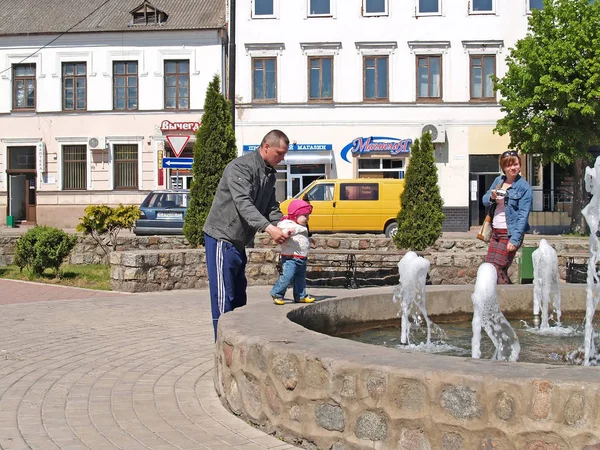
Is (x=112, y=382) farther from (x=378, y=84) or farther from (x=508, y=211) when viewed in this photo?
(x=378, y=84)

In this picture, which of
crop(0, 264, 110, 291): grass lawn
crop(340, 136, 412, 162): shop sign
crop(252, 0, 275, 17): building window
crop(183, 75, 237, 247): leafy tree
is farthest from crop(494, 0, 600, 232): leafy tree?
crop(0, 264, 110, 291): grass lawn

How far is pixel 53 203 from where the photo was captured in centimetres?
3409

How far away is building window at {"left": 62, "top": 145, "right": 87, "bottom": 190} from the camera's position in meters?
34.1

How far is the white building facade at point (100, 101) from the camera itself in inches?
1310

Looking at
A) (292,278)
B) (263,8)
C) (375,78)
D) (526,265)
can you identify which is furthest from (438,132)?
(292,278)

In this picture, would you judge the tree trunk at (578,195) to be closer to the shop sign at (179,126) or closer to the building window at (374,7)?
the building window at (374,7)

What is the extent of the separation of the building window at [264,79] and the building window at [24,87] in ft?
31.2

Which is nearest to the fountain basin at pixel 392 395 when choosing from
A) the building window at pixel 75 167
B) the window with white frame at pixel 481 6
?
the window with white frame at pixel 481 6

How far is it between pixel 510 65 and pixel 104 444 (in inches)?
1027

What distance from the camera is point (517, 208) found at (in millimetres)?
7992

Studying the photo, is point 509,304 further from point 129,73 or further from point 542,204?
point 129,73

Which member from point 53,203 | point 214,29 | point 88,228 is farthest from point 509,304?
point 53,203

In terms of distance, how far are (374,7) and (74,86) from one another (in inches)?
499

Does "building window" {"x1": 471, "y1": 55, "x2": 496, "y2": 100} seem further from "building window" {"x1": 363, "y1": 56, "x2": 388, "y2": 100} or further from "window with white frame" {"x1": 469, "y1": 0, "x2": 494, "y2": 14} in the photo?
"building window" {"x1": 363, "y1": 56, "x2": 388, "y2": 100}
